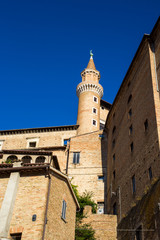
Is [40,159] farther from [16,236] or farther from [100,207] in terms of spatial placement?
[16,236]

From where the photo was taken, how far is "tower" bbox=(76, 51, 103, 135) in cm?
4234

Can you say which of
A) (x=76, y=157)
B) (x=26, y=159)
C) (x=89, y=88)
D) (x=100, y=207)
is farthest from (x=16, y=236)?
(x=89, y=88)

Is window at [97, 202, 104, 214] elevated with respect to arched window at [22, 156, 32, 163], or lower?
lower

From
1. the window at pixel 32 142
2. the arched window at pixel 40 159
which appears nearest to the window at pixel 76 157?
the arched window at pixel 40 159

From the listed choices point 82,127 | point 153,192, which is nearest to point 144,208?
point 153,192

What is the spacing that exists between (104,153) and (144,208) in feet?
55.9

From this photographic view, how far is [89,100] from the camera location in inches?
1781

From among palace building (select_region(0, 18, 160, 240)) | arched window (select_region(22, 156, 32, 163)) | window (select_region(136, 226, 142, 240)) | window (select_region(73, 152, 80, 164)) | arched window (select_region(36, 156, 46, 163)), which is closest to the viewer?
palace building (select_region(0, 18, 160, 240))

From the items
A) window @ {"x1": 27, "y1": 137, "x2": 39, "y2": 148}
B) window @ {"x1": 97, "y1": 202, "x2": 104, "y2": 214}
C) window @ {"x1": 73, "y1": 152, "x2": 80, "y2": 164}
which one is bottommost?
window @ {"x1": 97, "y1": 202, "x2": 104, "y2": 214}

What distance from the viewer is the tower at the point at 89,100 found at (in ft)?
139

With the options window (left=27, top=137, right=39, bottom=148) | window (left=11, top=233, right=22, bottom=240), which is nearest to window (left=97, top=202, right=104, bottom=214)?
window (left=27, top=137, right=39, bottom=148)

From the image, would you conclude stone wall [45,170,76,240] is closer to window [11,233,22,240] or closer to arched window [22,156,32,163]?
window [11,233,22,240]

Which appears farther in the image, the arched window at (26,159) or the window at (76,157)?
the window at (76,157)

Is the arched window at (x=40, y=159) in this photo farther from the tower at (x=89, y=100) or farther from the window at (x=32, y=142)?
the tower at (x=89, y=100)
